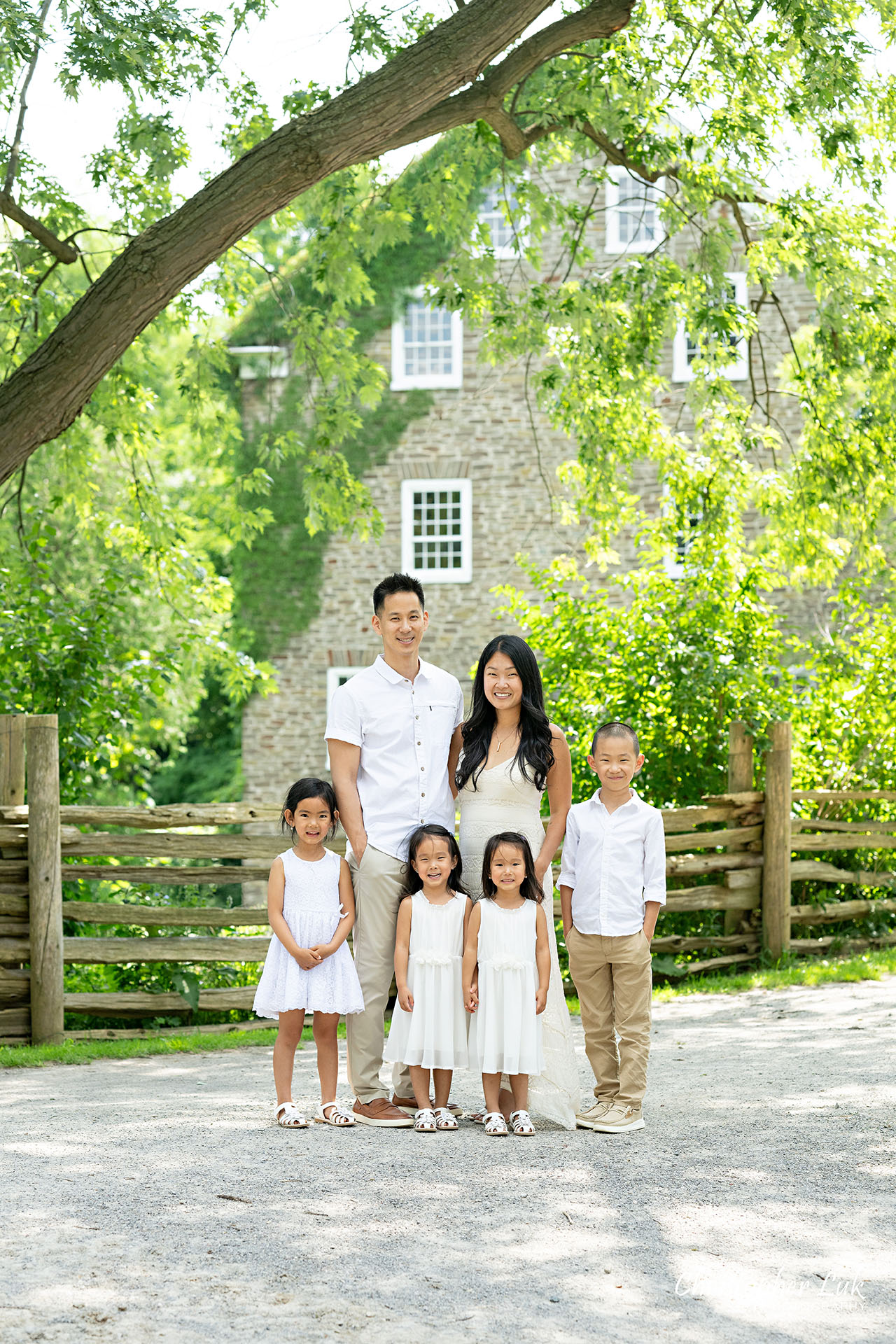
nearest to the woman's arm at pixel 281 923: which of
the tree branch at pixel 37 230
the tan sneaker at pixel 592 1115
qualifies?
the tan sneaker at pixel 592 1115

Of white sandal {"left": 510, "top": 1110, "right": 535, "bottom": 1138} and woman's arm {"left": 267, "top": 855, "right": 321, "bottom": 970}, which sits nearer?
white sandal {"left": 510, "top": 1110, "right": 535, "bottom": 1138}

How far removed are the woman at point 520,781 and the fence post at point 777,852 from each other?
516 cm

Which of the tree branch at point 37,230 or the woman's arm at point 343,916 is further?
the tree branch at point 37,230

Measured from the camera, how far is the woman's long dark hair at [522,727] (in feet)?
16.8

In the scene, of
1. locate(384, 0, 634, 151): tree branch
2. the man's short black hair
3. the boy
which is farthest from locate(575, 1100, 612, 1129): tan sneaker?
locate(384, 0, 634, 151): tree branch

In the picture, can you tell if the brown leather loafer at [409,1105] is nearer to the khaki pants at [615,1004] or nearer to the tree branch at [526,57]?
the khaki pants at [615,1004]

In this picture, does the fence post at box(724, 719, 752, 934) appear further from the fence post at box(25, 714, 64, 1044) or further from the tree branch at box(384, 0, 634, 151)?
the fence post at box(25, 714, 64, 1044)

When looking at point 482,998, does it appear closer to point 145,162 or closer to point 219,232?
point 219,232

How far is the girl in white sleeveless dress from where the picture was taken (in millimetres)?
5070

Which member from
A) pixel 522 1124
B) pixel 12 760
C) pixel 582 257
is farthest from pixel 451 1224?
pixel 582 257

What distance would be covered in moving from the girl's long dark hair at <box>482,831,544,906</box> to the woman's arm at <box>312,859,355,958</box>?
1.70 feet

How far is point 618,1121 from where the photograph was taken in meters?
5.08

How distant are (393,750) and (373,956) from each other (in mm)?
788

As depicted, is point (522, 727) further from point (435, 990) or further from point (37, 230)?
point (37, 230)
